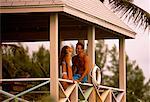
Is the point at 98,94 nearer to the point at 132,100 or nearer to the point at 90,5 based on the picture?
the point at 90,5

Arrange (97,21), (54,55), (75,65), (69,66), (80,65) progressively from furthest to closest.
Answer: (75,65), (80,65), (97,21), (69,66), (54,55)

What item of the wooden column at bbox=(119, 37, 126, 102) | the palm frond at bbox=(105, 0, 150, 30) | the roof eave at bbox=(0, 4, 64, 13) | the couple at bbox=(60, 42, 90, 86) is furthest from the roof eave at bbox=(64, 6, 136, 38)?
the palm frond at bbox=(105, 0, 150, 30)

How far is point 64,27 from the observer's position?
1747cm

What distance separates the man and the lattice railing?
0.19 meters

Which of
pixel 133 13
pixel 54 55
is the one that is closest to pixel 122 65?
pixel 54 55

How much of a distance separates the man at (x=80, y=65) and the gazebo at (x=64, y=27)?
0.21m

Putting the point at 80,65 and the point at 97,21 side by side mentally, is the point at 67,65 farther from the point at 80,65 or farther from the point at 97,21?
the point at 97,21

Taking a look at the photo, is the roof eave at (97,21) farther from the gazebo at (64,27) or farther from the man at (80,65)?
the man at (80,65)

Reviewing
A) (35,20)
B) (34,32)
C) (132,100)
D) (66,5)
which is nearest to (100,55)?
(132,100)

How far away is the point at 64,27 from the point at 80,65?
231 cm

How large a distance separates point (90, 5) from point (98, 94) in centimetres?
203

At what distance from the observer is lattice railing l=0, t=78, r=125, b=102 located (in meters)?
12.9

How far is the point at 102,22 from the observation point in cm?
1560

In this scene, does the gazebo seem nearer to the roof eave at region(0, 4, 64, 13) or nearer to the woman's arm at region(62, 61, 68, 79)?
the roof eave at region(0, 4, 64, 13)
